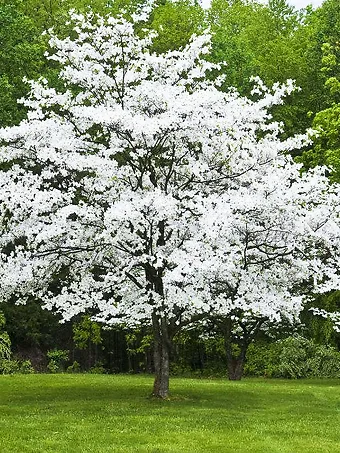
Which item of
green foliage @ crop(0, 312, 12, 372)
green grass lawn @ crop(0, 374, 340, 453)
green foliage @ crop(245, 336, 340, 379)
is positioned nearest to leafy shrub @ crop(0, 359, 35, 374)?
green foliage @ crop(0, 312, 12, 372)

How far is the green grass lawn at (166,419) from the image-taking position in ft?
32.7

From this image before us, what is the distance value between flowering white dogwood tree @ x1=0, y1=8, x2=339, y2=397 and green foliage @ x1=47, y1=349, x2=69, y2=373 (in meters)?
13.8

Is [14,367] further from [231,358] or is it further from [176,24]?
[176,24]

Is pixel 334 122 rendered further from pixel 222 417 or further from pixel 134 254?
pixel 222 417

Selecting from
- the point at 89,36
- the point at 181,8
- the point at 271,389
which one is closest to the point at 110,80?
the point at 89,36

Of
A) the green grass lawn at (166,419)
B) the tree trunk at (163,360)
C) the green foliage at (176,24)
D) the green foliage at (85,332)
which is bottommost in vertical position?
the green grass lawn at (166,419)

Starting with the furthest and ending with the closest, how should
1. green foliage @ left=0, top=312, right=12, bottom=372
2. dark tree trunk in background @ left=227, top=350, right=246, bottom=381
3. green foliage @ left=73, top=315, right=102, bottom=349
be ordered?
green foliage @ left=73, top=315, right=102, bottom=349, dark tree trunk in background @ left=227, top=350, right=246, bottom=381, green foliage @ left=0, top=312, right=12, bottom=372

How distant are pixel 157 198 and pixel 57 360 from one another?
721 inches

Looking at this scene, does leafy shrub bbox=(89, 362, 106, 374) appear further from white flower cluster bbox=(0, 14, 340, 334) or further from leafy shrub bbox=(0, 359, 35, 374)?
white flower cluster bbox=(0, 14, 340, 334)

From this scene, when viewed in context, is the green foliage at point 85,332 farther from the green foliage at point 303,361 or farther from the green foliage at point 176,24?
the green foliage at point 176,24

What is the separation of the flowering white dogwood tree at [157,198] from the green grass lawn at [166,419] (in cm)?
153

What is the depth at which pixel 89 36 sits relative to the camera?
48.0 ft

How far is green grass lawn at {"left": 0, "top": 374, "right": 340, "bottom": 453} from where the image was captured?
9961 millimetres

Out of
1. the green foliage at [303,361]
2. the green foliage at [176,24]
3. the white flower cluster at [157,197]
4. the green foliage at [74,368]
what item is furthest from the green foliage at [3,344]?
the green foliage at [176,24]
